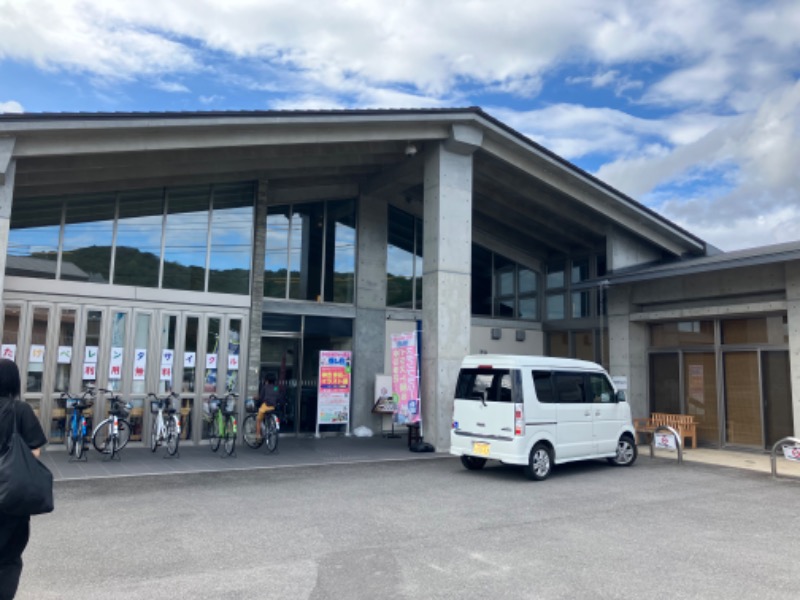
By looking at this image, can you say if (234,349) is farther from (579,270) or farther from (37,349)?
(579,270)

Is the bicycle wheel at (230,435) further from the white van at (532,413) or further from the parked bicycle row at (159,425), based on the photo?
the white van at (532,413)

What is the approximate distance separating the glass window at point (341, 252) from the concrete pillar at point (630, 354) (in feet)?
22.1

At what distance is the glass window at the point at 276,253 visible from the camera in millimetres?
13719

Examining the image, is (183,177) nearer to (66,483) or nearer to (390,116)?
(390,116)

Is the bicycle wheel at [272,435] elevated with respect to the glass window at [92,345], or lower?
lower

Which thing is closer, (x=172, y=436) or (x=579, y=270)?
(x=172, y=436)

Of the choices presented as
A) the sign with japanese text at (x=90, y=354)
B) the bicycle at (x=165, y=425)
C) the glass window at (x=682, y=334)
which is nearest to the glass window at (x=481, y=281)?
the glass window at (x=682, y=334)

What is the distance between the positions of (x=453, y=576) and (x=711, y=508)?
4.41 meters

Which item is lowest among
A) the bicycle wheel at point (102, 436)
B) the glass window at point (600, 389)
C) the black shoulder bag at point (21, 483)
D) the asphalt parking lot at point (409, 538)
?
the asphalt parking lot at point (409, 538)

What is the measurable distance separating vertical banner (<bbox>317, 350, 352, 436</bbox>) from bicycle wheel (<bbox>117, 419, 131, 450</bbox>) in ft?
13.8

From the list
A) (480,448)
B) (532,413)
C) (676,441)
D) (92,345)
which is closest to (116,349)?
(92,345)

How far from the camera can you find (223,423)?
11055 mm

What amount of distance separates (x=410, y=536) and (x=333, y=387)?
26.9 ft

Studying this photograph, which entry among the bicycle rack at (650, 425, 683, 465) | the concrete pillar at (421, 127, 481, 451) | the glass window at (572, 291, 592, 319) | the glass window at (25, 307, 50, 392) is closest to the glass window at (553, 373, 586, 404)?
the bicycle rack at (650, 425, 683, 465)
